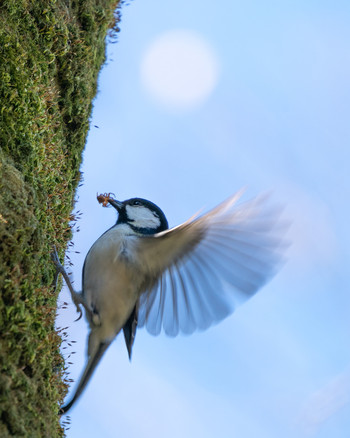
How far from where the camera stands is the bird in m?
2.83

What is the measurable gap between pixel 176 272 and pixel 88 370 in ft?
2.02

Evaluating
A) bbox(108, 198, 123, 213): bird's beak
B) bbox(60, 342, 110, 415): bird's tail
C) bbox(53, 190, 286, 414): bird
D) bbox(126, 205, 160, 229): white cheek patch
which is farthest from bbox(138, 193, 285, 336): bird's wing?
bbox(108, 198, 123, 213): bird's beak

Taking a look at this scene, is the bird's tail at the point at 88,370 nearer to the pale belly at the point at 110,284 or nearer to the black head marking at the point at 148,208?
the pale belly at the point at 110,284

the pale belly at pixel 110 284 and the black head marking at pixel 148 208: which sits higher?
the black head marking at pixel 148 208

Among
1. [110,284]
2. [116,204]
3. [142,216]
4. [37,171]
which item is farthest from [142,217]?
[37,171]

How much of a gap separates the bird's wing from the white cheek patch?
1.34 ft

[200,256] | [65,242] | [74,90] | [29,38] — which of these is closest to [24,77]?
[29,38]

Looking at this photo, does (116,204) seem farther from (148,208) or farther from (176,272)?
(176,272)

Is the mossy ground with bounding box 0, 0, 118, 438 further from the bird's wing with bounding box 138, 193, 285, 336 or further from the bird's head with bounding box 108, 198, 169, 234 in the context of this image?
the bird's wing with bounding box 138, 193, 285, 336

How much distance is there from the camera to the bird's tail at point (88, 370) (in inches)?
116

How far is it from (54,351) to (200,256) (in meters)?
0.77

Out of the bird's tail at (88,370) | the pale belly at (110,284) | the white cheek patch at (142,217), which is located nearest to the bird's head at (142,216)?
the white cheek patch at (142,217)

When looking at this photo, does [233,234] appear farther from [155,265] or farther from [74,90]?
[74,90]

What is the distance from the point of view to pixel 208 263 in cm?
301
